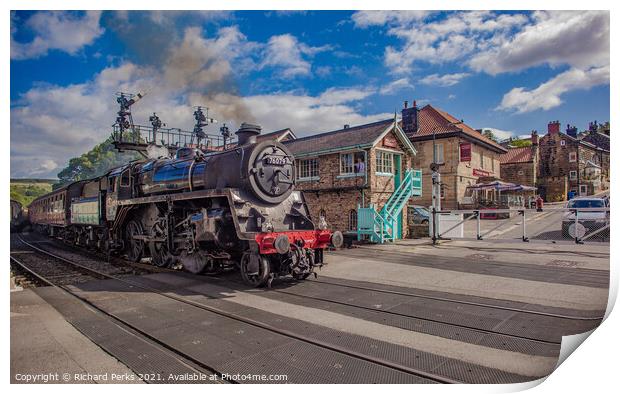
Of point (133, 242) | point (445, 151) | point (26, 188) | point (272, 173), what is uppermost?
point (445, 151)

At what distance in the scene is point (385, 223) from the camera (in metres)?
16.0

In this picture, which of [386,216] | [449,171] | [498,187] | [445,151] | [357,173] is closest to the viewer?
[386,216]

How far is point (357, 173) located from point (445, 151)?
39.1 ft

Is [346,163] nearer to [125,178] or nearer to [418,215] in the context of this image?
[418,215]

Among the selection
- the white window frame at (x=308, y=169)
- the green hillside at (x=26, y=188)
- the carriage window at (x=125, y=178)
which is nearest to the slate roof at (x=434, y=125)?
the white window frame at (x=308, y=169)

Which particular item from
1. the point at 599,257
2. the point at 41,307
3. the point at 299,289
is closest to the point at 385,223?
the point at 599,257

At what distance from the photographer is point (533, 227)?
1903 cm

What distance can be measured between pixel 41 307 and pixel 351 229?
492 inches

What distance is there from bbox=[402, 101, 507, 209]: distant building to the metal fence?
3.99m

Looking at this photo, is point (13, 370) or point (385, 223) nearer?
point (13, 370)

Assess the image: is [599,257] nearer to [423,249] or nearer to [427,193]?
[423,249]

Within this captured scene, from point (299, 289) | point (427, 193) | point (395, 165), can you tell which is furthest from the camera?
point (427, 193)

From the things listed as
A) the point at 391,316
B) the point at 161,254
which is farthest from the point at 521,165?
the point at 391,316

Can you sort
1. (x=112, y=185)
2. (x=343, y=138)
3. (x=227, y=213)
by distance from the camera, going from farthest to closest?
(x=343, y=138) → (x=112, y=185) → (x=227, y=213)
